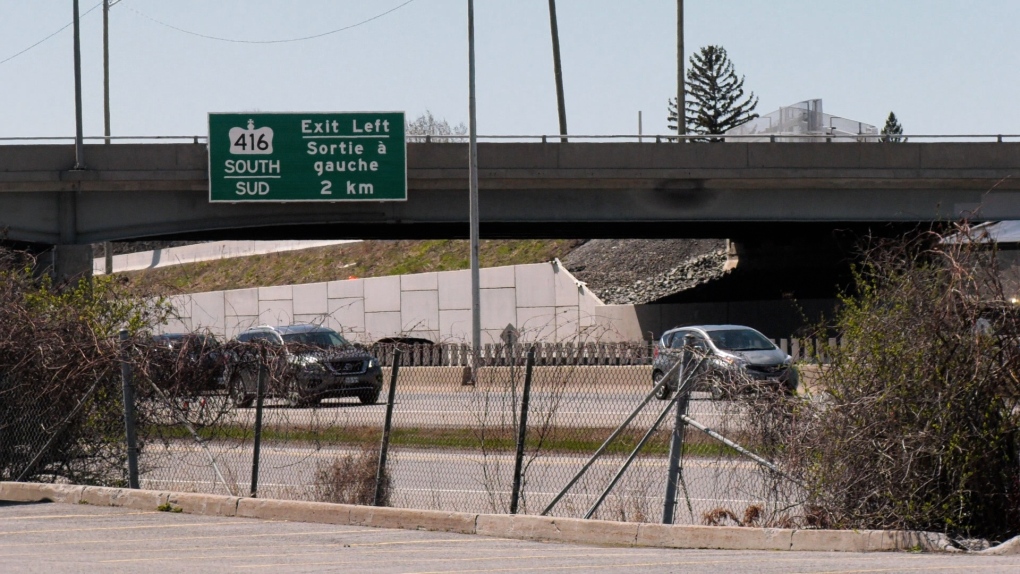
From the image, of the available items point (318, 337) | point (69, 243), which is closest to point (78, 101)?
point (69, 243)

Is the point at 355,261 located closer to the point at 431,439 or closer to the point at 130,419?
the point at 130,419

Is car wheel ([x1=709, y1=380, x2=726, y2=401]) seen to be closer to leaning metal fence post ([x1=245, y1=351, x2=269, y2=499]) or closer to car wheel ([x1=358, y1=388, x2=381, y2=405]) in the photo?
car wheel ([x1=358, y1=388, x2=381, y2=405])

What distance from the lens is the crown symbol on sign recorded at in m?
34.4

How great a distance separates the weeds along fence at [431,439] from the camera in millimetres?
10242

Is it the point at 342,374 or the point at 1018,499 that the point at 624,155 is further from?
the point at 1018,499

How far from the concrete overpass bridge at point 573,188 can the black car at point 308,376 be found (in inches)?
912

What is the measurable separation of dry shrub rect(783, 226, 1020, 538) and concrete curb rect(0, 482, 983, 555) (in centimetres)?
39

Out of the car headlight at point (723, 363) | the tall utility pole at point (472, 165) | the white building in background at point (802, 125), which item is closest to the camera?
the car headlight at point (723, 363)

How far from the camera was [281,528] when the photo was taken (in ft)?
34.3

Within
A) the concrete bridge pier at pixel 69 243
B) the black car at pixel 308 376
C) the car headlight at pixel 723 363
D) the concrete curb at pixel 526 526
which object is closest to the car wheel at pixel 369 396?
the black car at pixel 308 376

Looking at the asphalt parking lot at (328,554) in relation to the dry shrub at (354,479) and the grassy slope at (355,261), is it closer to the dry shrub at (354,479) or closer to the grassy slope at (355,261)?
the dry shrub at (354,479)

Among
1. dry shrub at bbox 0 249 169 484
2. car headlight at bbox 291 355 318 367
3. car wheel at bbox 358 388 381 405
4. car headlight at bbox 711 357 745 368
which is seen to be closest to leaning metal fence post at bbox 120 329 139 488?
dry shrub at bbox 0 249 169 484

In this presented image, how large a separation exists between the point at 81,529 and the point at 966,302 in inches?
295

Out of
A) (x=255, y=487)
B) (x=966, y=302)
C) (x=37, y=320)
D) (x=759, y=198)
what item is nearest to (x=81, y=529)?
(x=255, y=487)
